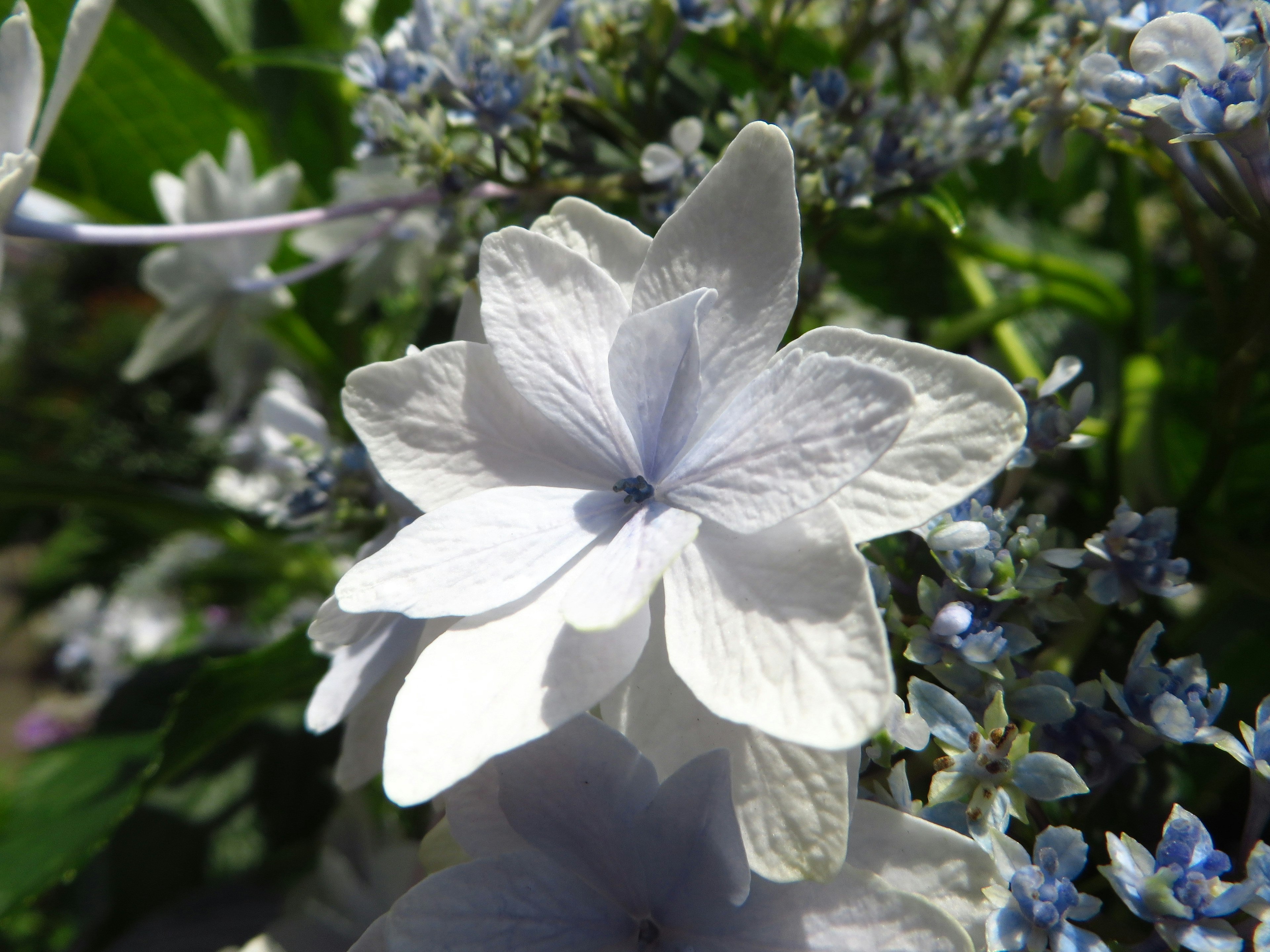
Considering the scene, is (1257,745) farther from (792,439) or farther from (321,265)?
(321,265)

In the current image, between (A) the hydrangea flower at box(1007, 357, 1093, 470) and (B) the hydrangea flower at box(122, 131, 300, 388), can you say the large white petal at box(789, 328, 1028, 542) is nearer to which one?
(A) the hydrangea flower at box(1007, 357, 1093, 470)

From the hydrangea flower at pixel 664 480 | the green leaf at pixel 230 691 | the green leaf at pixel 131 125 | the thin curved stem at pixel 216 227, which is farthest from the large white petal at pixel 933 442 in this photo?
the green leaf at pixel 131 125

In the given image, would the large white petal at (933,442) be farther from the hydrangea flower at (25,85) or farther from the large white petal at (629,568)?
the hydrangea flower at (25,85)

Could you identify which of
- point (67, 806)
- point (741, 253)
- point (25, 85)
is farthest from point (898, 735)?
point (67, 806)

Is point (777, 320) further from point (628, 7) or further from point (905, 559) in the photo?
point (628, 7)

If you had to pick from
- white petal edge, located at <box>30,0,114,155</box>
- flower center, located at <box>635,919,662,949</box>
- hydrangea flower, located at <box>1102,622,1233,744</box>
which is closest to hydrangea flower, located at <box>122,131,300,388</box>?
white petal edge, located at <box>30,0,114,155</box>

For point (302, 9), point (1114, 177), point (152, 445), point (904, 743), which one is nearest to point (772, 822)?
point (904, 743)

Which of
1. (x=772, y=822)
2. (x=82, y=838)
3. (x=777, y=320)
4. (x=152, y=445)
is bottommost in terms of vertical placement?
(x=152, y=445)
